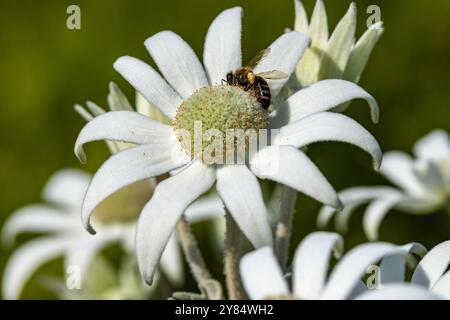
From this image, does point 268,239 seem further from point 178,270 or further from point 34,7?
point 34,7

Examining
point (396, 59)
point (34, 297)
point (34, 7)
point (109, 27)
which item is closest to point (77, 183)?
point (34, 297)

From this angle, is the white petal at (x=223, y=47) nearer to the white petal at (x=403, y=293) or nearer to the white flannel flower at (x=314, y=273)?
the white flannel flower at (x=314, y=273)

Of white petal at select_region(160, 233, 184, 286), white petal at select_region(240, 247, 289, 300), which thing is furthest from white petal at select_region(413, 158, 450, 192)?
white petal at select_region(240, 247, 289, 300)

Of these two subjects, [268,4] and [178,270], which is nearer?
[178,270]

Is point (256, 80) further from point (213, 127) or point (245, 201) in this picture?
point (245, 201)

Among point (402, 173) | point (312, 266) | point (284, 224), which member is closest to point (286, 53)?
point (284, 224)

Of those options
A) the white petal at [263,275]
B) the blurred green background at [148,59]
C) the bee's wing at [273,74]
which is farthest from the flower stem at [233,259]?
the blurred green background at [148,59]
